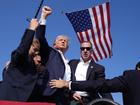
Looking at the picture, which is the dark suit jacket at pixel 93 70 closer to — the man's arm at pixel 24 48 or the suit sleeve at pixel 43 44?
the suit sleeve at pixel 43 44

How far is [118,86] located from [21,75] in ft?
4.30

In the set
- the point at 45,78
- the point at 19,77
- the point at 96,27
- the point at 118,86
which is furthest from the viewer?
the point at 96,27

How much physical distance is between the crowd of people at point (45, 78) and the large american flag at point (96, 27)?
5211 millimetres

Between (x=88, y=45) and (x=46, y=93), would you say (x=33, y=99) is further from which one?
(x=88, y=45)

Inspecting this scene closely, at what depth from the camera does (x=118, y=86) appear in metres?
A: 4.85

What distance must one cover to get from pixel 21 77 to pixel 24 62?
18 cm

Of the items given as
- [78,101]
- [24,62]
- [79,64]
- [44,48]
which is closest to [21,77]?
[24,62]

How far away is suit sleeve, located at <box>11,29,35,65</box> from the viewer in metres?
5.60

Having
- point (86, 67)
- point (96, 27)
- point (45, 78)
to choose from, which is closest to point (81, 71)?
point (86, 67)

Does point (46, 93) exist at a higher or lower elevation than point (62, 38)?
lower

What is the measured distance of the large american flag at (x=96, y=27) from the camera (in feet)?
42.1

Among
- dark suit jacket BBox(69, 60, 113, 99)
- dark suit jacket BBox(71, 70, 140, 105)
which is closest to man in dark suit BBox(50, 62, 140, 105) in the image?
dark suit jacket BBox(71, 70, 140, 105)

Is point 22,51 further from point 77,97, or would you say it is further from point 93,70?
point 93,70

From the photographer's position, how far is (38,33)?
259 inches
